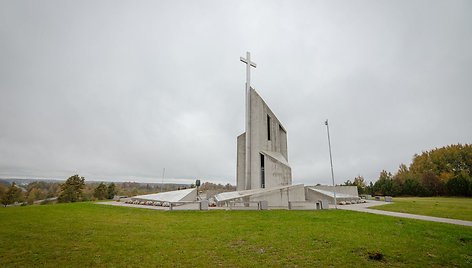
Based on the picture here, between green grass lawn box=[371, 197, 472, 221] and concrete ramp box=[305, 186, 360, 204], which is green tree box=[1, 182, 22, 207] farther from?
green grass lawn box=[371, 197, 472, 221]

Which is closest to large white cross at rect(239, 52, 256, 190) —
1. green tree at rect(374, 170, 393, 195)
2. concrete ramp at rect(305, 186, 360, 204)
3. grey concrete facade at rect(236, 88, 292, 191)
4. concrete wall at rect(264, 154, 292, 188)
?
grey concrete facade at rect(236, 88, 292, 191)

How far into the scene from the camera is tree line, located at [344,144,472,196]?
41.1 m

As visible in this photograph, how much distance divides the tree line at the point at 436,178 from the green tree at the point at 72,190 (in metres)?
50.2

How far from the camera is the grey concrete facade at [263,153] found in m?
25.4

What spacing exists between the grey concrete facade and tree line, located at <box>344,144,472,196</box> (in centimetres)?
2774

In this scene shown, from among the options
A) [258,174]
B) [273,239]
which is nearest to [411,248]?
[273,239]

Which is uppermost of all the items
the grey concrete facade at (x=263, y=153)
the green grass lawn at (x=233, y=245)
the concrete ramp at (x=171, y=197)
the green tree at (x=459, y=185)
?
the grey concrete facade at (x=263, y=153)

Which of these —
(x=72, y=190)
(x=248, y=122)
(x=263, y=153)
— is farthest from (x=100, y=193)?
(x=263, y=153)

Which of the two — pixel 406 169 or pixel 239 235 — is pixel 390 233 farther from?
pixel 406 169

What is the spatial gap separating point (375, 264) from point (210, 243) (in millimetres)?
4967

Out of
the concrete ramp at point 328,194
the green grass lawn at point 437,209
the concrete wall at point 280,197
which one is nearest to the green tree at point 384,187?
the concrete ramp at point 328,194

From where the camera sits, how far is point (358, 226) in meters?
10.9

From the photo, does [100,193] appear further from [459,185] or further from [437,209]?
[459,185]

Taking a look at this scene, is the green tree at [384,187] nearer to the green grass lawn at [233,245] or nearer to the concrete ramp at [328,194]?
the concrete ramp at [328,194]
